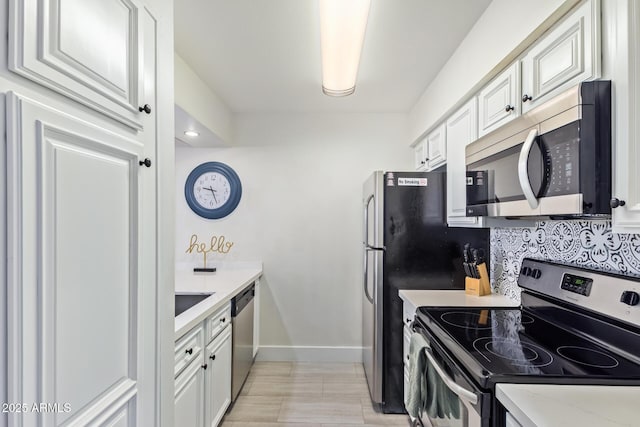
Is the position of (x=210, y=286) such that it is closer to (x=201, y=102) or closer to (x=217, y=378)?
(x=217, y=378)

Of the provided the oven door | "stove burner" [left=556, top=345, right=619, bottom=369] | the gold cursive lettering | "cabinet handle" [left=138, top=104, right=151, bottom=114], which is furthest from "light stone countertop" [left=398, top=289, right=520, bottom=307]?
the gold cursive lettering

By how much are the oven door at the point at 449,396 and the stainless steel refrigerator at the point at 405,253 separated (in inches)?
24.1

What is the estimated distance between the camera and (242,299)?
258 centimetres

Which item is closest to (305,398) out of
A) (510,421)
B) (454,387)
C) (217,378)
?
(217,378)

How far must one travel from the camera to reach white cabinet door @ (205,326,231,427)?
1867 mm

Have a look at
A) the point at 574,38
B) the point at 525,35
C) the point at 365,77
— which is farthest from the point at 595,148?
the point at 365,77

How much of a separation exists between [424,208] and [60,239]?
206 cm

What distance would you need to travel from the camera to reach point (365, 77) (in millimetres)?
2492

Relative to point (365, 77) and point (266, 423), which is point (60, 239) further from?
point (365, 77)

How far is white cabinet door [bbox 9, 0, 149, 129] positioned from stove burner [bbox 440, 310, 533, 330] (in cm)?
150

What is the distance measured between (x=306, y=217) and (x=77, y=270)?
8.58 ft

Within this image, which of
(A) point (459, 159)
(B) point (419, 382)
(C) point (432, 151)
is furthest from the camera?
(C) point (432, 151)

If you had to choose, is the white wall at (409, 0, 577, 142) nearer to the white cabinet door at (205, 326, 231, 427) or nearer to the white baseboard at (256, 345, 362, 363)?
the white cabinet door at (205, 326, 231, 427)

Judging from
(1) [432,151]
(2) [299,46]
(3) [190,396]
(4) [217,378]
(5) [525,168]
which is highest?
(2) [299,46]
